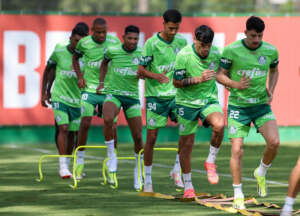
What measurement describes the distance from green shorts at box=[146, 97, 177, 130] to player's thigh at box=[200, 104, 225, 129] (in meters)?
0.95

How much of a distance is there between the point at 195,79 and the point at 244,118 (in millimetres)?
846

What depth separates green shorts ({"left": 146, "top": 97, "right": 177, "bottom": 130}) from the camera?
1229 cm

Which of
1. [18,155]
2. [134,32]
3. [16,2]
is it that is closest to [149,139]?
[134,32]

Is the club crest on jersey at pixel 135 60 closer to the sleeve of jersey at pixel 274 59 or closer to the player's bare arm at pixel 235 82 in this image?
the player's bare arm at pixel 235 82

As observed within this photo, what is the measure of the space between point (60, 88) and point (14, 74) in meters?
6.08

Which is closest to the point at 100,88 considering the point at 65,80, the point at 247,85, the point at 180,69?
the point at 65,80

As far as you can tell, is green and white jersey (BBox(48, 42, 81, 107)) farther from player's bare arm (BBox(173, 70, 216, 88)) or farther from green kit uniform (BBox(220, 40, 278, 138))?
green kit uniform (BBox(220, 40, 278, 138))

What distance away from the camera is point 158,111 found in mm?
12297

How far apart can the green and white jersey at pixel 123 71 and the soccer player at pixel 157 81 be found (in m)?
0.59

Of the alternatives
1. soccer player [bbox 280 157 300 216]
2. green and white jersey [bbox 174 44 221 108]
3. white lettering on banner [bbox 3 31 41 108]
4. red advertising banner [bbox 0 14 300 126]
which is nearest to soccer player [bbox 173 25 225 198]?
green and white jersey [bbox 174 44 221 108]

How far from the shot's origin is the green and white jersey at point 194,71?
37.5 ft

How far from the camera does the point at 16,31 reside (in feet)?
66.5

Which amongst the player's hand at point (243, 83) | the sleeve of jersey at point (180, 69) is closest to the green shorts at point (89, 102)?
the sleeve of jersey at point (180, 69)

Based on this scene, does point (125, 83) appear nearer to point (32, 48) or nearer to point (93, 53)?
point (93, 53)
